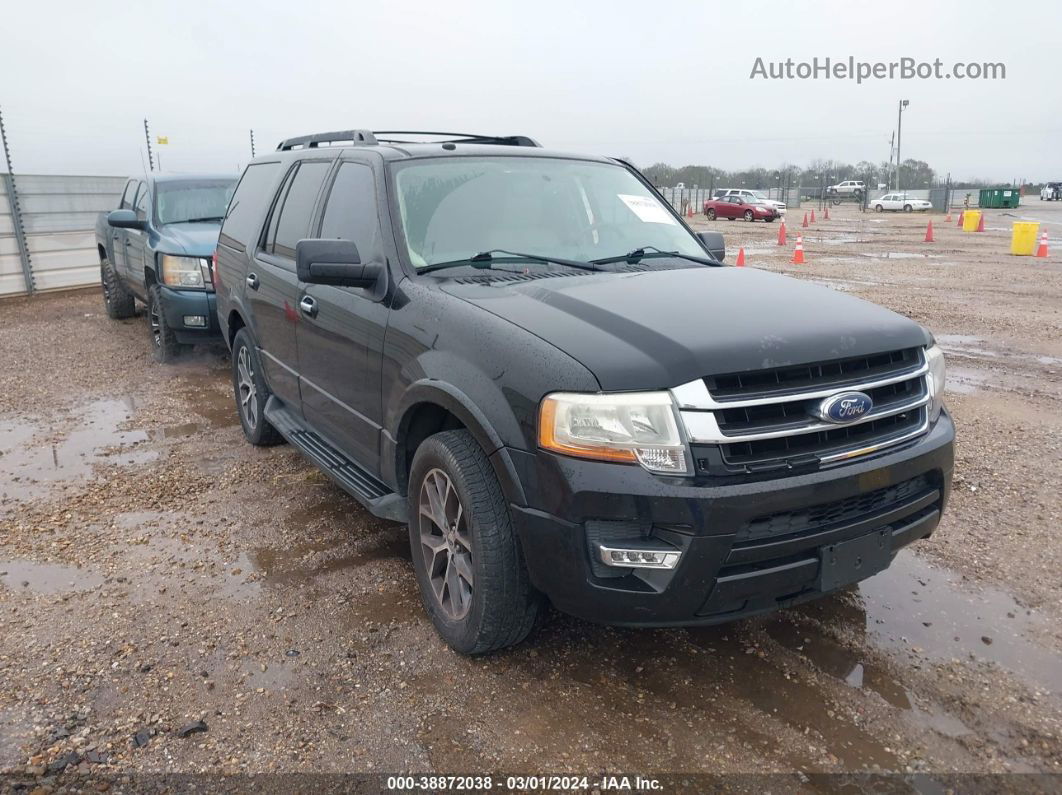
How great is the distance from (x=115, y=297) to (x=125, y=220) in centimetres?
292

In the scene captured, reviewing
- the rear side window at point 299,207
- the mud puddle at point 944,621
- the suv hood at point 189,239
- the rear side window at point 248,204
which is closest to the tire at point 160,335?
the suv hood at point 189,239

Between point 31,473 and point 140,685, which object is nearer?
point 140,685

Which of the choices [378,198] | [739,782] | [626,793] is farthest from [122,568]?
[739,782]

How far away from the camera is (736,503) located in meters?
Answer: 2.35

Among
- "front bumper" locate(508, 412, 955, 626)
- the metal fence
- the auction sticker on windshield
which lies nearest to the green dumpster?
the metal fence

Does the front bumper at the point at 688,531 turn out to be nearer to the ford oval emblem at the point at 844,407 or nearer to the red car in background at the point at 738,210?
the ford oval emblem at the point at 844,407

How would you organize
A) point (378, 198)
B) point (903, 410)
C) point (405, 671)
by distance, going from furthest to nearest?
point (378, 198) < point (405, 671) < point (903, 410)

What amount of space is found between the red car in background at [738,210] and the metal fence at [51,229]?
93.3ft

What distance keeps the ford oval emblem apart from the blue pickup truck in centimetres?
674

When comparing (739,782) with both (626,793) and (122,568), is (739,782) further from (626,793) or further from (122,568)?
(122,568)

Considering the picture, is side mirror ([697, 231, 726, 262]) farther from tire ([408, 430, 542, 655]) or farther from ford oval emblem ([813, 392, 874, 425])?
tire ([408, 430, 542, 655])

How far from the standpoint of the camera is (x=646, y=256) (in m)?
3.79

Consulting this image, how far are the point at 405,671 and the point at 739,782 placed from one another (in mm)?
1260

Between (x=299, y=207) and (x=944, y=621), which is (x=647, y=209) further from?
(x=944, y=621)
